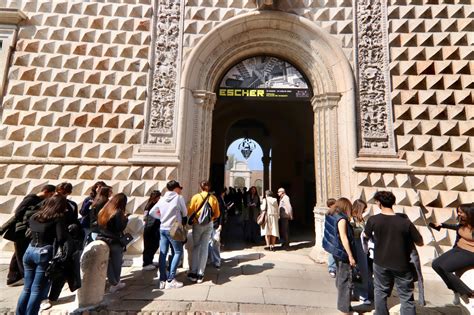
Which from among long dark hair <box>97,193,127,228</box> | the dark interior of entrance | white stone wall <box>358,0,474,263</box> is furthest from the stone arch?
the dark interior of entrance

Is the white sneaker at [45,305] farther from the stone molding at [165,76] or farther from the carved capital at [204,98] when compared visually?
the carved capital at [204,98]

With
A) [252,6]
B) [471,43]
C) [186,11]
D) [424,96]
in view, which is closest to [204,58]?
[186,11]

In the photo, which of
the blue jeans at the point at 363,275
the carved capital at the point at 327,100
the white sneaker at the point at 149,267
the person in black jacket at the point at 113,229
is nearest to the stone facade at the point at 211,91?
the carved capital at the point at 327,100

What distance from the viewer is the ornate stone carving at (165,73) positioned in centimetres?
611

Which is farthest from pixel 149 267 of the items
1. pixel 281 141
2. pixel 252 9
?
pixel 281 141

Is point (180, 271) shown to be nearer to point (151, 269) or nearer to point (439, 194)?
point (151, 269)

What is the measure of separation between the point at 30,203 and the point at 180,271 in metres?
2.61

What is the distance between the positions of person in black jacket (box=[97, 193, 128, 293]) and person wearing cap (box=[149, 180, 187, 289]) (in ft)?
1.99

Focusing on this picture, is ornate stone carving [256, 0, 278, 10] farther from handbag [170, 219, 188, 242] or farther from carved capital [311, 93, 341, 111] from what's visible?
handbag [170, 219, 188, 242]

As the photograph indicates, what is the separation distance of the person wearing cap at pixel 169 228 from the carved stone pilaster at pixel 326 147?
3662 mm

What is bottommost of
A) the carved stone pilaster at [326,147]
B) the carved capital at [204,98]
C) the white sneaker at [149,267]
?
the white sneaker at [149,267]

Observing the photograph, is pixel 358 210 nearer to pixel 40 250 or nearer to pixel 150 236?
pixel 150 236

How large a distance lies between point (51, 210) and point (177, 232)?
1.67 m

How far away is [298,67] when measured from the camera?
6.88 meters
